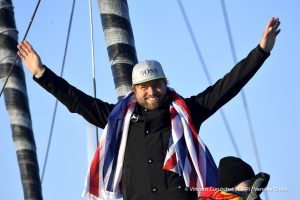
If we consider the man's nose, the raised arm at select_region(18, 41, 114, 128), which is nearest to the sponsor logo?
the man's nose

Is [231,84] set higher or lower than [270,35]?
lower

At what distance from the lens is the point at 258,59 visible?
23.8 ft

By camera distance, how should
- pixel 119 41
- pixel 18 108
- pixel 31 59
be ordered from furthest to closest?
pixel 18 108 < pixel 119 41 < pixel 31 59

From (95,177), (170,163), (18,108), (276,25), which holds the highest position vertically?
(18,108)

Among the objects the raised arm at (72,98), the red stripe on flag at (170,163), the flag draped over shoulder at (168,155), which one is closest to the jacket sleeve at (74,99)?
the raised arm at (72,98)

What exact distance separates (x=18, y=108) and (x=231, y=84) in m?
7.44

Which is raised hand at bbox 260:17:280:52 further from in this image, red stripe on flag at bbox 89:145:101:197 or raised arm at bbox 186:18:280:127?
red stripe on flag at bbox 89:145:101:197

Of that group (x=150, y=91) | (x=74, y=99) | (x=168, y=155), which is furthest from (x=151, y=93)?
(x=74, y=99)

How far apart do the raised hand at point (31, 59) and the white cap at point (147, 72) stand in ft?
2.97

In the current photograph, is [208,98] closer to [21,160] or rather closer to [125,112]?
[125,112]

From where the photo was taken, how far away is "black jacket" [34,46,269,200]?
7286 mm

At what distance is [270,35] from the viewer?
23.9 ft

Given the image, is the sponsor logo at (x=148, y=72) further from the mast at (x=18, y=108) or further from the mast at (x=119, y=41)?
the mast at (x=18, y=108)

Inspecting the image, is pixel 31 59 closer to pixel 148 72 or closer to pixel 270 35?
pixel 148 72
